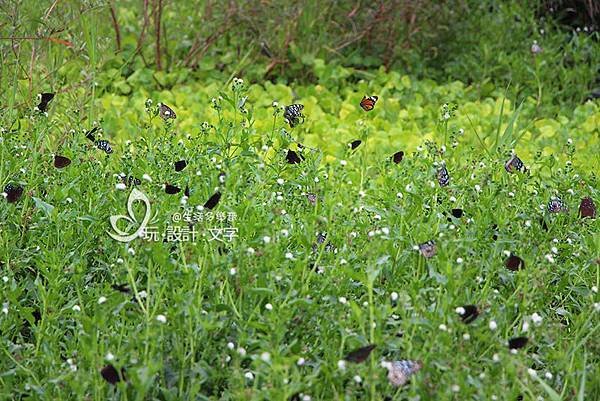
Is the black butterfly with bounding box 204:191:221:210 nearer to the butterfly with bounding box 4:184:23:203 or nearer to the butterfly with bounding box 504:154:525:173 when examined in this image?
the butterfly with bounding box 4:184:23:203

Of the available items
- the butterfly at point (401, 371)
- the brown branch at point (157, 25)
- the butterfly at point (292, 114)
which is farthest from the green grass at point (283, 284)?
the brown branch at point (157, 25)

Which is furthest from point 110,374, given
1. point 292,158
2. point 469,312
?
point 292,158

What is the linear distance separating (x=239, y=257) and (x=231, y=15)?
11.6 ft

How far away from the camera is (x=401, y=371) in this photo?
2188mm

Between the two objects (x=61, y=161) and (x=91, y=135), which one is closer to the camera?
(x=61, y=161)

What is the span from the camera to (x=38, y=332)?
2295 mm

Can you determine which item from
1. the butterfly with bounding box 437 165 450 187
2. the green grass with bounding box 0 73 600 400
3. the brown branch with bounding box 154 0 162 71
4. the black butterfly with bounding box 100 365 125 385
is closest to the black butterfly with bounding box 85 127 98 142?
the green grass with bounding box 0 73 600 400

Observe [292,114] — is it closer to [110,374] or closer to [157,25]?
[110,374]

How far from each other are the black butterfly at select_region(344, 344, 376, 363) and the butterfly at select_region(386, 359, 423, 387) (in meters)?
0.10

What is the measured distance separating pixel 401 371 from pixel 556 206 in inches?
40.0

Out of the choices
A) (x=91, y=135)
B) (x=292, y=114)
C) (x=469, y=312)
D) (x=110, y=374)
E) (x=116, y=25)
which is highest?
(x=469, y=312)

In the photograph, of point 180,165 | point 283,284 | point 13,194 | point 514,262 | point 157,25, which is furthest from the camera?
point 157,25

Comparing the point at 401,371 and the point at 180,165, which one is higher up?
the point at 401,371

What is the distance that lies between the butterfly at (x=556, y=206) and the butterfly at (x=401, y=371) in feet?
3.19
